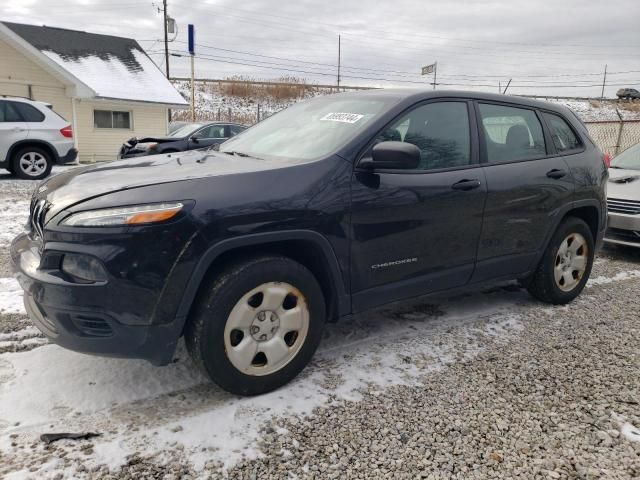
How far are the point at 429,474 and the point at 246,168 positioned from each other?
177 cm

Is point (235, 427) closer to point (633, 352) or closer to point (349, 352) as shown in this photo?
point (349, 352)

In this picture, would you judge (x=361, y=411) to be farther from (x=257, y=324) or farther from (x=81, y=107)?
(x=81, y=107)

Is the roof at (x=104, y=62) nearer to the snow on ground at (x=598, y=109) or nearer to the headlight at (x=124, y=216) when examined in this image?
the headlight at (x=124, y=216)

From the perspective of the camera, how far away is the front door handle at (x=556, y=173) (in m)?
4.01

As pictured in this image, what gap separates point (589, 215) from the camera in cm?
453

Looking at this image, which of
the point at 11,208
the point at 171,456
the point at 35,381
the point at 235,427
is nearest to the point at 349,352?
the point at 235,427

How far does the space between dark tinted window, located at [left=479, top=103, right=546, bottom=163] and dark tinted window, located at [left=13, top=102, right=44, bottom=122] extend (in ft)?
33.8

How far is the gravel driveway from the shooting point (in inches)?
90.4

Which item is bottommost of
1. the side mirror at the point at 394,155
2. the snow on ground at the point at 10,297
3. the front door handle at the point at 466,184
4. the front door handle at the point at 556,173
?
the snow on ground at the point at 10,297

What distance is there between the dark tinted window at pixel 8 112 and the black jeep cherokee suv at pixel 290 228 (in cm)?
897

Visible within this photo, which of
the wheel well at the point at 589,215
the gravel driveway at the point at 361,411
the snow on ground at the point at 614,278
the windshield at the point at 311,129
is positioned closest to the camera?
the gravel driveway at the point at 361,411

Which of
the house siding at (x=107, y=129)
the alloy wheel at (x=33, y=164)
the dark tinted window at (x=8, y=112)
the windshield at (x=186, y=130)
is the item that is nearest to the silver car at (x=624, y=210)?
the windshield at (x=186, y=130)

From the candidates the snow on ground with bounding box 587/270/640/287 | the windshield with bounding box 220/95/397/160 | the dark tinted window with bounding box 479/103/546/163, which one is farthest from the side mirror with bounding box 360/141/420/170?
the snow on ground with bounding box 587/270/640/287

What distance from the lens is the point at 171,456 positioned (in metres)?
2.31
